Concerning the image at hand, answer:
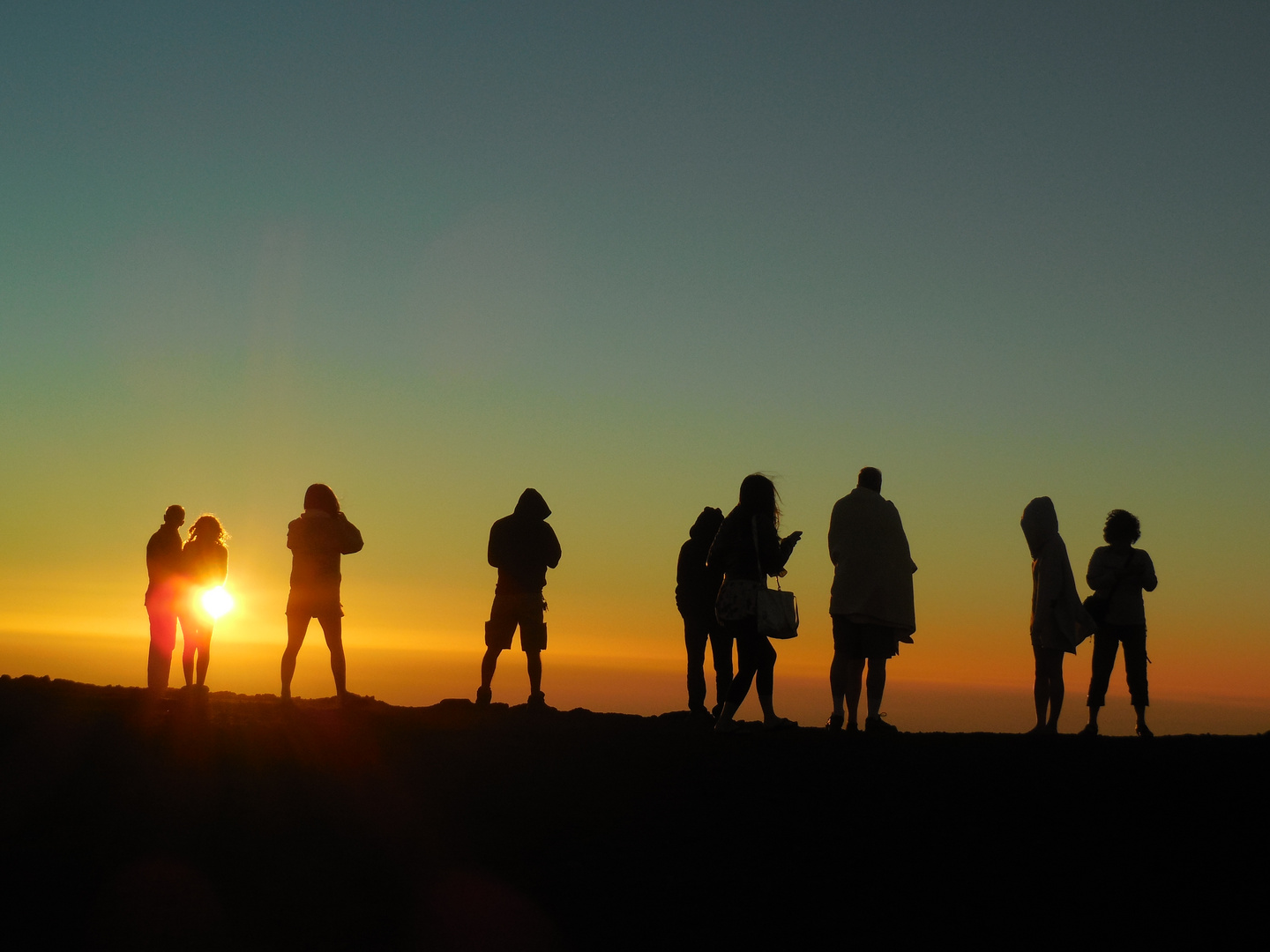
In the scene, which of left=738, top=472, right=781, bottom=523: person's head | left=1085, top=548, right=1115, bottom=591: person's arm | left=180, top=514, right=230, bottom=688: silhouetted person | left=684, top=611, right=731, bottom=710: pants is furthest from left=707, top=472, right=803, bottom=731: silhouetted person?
left=180, top=514, right=230, bottom=688: silhouetted person

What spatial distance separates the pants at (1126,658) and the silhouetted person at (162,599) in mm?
8875

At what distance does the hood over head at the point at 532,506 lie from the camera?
502 inches

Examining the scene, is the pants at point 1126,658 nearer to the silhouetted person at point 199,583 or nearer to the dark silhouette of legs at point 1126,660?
the dark silhouette of legs at point 1126,660

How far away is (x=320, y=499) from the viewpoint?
1219 centimetres

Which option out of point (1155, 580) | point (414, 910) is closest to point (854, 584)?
point (1155, 580)

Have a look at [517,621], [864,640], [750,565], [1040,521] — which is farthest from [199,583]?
[1040,521]

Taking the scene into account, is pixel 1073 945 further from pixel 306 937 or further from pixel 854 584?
pixel 854 584

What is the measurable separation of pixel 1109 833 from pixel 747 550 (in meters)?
3.68

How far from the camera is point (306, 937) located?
570cm

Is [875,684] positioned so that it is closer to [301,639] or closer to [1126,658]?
[1126,658]

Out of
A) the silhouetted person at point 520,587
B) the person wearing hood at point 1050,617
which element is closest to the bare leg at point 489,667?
the silhouetted person at point 520,587

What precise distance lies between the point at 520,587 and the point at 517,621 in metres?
0.36

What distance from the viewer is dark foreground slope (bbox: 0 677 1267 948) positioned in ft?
18.8

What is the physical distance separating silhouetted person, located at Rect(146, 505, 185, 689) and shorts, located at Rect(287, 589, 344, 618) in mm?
1346
